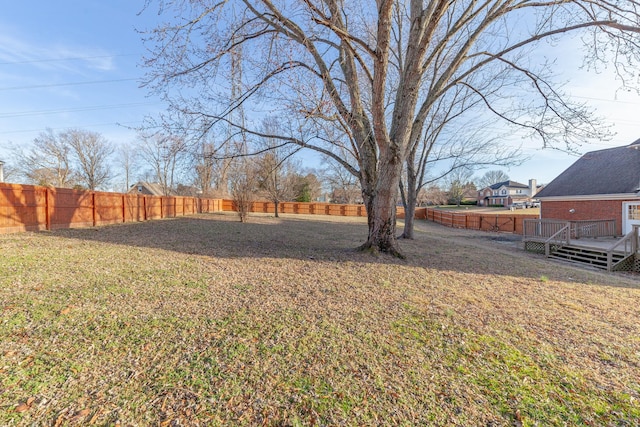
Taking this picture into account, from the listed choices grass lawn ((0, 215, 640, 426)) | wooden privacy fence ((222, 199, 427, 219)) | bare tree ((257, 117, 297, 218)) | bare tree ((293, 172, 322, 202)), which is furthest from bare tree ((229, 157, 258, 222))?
bare tree ((293, 172, 322, 202))

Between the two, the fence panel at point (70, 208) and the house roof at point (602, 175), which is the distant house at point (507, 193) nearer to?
the house roof at point (602, 175)

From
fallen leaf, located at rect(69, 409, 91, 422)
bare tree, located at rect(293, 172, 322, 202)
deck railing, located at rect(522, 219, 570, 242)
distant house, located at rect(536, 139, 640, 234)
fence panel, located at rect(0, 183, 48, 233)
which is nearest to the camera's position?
fallen leaf, located at rect(69, 409, 91, 422)

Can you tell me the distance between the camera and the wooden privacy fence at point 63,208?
7918 mm

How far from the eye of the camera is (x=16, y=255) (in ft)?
17.5

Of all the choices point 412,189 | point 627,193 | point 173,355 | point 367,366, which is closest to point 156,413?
point 173,355

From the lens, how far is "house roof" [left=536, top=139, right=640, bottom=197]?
14.6m

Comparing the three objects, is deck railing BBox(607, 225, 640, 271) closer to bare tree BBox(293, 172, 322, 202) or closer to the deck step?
the deck step

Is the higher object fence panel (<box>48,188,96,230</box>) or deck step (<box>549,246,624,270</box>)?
fence panel (<box>48,188,96,230</box>)

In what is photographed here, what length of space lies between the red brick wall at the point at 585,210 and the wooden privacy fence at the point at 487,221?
1.83 m

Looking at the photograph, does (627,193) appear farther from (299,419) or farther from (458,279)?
(299,419)

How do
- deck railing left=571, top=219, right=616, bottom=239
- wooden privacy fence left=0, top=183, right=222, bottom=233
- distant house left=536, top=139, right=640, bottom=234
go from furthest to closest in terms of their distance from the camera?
distant house left=536, top=139, right=640, bottom=234
deck railing left=571, top=219, right=616, bottom=239
wooden privacy fence left=0, top=183, right=222, bottom=233

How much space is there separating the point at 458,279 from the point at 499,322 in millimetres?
2113

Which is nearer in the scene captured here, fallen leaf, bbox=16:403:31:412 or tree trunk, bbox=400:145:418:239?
fallen leaf, bbox=16:403:31:412

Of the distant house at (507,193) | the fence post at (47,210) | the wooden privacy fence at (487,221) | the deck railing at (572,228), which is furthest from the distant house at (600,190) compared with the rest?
the distant house at (507,193)
